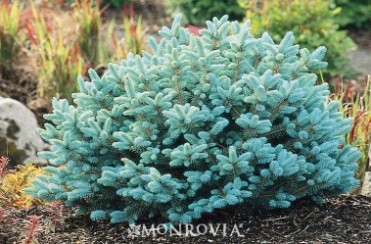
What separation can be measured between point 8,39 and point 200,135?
3314 mm

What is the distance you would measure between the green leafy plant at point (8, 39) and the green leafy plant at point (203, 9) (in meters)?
2.88

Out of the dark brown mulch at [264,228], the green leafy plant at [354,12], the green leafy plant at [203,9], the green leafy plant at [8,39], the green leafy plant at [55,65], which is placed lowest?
the dark brown mulch at [264,228]

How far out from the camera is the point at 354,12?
9195 millimetres

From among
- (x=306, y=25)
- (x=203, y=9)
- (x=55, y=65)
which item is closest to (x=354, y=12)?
(x=203, y=9)

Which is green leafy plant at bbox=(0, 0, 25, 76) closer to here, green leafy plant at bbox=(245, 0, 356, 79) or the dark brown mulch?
green leafy plant at bbox=(245, 0, 356, 79)

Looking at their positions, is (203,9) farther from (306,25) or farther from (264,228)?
(264,228)

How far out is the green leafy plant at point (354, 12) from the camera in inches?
356

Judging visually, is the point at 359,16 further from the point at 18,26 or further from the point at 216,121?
the point at 216,121

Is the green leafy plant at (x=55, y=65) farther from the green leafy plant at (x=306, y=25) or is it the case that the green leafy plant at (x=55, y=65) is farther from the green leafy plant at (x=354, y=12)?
the green leafy plant at (x=354, y=12)

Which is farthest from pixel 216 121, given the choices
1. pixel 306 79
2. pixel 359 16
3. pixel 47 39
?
pixel 359 16

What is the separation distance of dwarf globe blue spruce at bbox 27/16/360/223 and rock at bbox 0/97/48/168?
3.90 ft

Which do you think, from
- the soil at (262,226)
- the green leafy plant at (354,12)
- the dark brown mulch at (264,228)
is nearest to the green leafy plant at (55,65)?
the soil at (262,226)

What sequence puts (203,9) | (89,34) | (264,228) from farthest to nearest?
(203,9)
(89,34)
(264,228)

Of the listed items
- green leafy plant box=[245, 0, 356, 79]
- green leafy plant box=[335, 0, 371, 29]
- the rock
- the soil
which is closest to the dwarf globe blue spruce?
the soil
